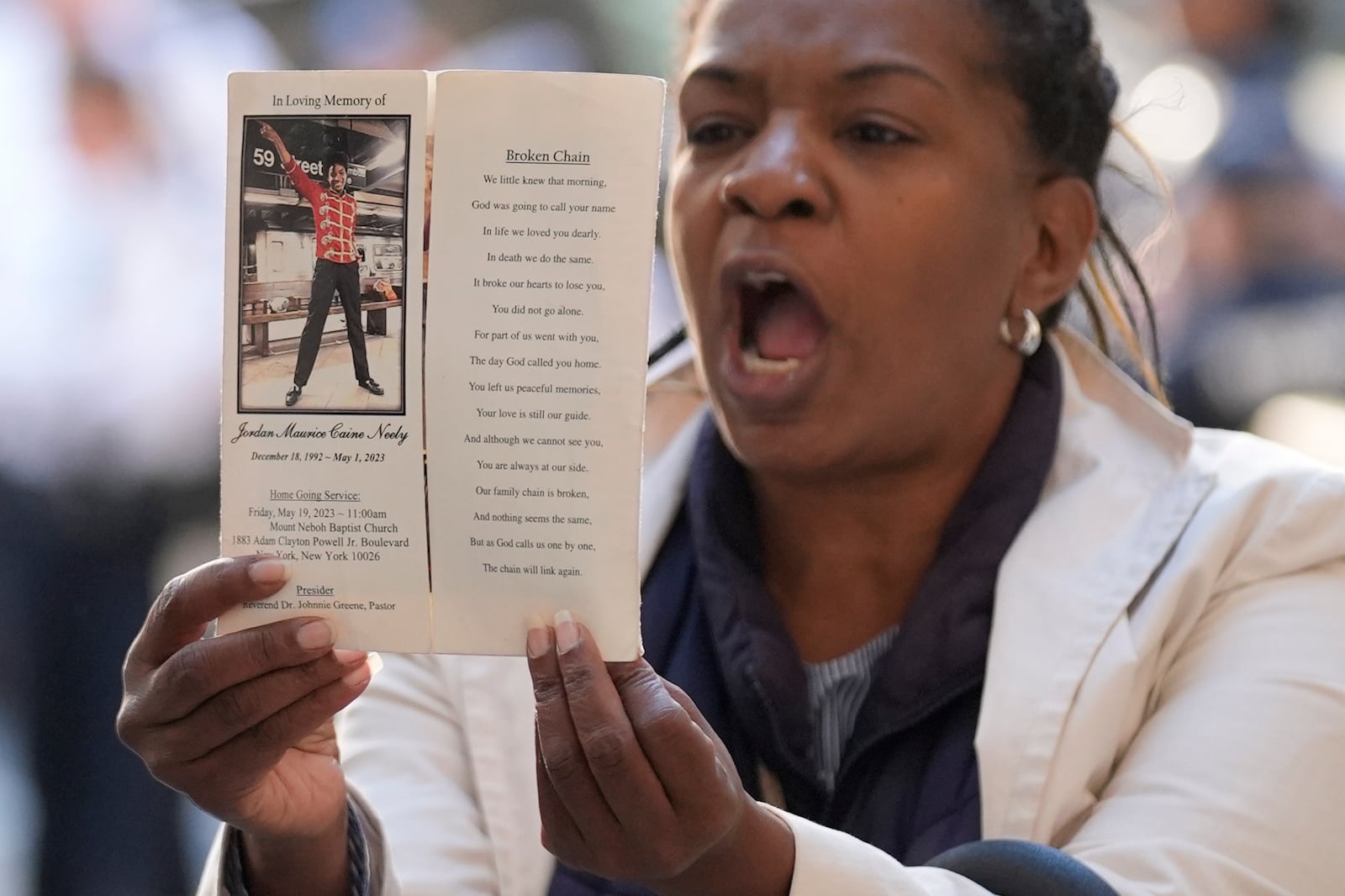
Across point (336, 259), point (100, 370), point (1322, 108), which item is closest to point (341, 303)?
point (336, 259)

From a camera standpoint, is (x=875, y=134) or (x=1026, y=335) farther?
(x=1026, y=335)

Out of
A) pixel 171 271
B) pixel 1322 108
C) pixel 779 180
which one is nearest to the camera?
pixel 779 180

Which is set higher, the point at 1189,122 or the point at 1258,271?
the point at 1189,122

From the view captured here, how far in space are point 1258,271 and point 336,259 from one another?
2.64m

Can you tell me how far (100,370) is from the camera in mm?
2738

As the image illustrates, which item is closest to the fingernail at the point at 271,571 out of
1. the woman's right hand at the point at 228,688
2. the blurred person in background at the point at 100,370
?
the woman's right hand at the point at 228,688

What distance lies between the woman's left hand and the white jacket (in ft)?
0.40

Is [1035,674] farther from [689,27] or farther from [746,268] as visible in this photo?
[689,27]

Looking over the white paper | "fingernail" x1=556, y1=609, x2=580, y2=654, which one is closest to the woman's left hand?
"fingernail" x1=556, y1=609, x2=580, y2=654

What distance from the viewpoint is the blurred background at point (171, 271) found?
254 cm

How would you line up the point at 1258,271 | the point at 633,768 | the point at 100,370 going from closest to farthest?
the point at 633,768 < the point at 100,370 < the point at 1258,271

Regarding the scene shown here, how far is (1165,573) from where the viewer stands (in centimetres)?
141

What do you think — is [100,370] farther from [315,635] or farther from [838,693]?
[315,635]

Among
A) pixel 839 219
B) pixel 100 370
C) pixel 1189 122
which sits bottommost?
pixel 100 370
